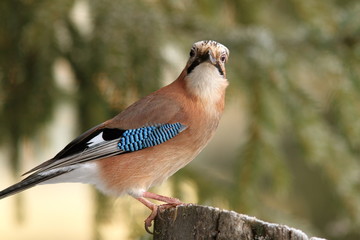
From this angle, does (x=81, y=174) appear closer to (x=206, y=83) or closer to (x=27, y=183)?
(x=27, y=183)

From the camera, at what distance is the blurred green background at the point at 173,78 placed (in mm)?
3852

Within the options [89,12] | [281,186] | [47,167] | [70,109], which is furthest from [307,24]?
[47,167]

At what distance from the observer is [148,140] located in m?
3.27

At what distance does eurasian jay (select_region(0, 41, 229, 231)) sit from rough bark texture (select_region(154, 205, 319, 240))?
0.57 m

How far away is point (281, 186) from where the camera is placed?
163 inches

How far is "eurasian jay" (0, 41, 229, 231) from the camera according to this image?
3.25 meters

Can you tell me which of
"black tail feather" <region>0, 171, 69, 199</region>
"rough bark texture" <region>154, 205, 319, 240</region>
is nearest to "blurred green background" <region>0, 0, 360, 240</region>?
"black tail feather" <region>0, 171, 69, 199</region>

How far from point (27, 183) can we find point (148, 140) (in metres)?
0.63

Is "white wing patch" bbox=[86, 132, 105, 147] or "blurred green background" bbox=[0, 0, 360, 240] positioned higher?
"blurred green background" bbox=[0, 0, 360, 240]

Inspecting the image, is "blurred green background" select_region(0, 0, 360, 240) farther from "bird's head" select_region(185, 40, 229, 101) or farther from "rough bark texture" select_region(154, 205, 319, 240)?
"rough bark texture" select_region(154, 205, 319, 240)

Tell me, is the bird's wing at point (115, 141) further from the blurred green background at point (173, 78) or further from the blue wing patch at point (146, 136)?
the blurred green background at point (173, 78)

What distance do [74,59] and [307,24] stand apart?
4.99 ft

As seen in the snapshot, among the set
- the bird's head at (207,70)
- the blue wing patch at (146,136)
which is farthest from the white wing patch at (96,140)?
the bird's head at (207,70)

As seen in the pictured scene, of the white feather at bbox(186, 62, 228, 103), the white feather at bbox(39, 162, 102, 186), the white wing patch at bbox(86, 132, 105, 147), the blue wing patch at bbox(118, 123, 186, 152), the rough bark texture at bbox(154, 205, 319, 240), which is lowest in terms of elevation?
the rough bark texture at bbox(154, 205, 319, 240)
